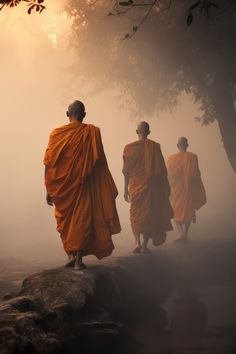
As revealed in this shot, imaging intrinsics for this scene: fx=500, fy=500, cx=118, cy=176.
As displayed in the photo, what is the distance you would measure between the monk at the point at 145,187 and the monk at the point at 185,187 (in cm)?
244

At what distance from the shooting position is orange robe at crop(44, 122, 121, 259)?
7.45 m

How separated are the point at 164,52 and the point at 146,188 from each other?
5540mm

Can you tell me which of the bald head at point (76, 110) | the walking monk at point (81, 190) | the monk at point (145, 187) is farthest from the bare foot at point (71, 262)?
the monk at point (145, 187)

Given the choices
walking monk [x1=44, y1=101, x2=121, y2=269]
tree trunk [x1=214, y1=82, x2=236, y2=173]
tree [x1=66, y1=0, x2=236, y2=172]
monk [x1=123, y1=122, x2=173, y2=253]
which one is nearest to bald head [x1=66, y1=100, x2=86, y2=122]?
walking monk [x1=44, y1=101, x2=121, y2=269]

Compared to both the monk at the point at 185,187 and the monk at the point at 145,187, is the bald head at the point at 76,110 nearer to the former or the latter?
the monk at the point at 145,187

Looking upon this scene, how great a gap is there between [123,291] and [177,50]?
327 inches

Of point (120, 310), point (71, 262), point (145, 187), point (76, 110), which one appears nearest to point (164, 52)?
point (145, 187)

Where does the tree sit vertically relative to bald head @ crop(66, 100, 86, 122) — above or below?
above

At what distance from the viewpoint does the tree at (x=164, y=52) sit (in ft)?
44.4

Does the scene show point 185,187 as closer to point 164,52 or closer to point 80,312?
point 164,52

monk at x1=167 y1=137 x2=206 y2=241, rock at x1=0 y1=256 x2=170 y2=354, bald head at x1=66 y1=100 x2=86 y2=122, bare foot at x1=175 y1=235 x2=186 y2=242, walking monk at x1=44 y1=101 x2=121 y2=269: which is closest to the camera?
rock at x1=0 y1=256 x2=170 y2=354

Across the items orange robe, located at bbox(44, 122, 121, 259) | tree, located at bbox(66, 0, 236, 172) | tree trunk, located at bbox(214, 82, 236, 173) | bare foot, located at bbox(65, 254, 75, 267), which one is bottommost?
bare foot, located at bbox(65, 254, 75, 267)

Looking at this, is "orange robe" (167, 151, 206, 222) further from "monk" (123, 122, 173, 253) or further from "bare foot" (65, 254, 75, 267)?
"bare foot" (65, 254, 75, 267)

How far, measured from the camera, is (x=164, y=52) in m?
14.6
